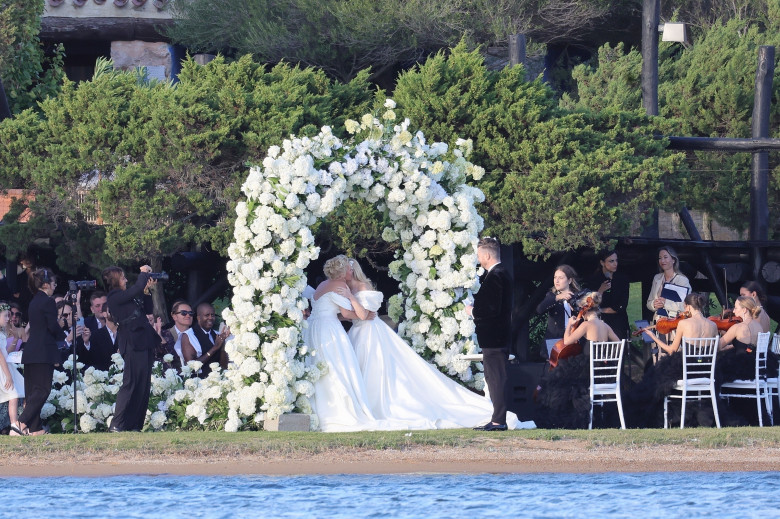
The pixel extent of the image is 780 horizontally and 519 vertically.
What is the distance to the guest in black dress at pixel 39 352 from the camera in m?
10.4

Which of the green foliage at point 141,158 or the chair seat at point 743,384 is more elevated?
the green foliage at point 141,158

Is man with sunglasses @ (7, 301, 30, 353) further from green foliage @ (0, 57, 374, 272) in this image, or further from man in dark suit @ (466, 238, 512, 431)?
man in dark suit @ (466, 238, 512, 431)

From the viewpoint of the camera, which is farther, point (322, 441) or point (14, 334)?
point (14, 334)

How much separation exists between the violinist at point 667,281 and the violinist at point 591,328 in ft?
6.13

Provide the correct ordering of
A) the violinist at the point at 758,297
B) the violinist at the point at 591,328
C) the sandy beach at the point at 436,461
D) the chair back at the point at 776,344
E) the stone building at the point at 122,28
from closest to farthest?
the sandy beach at the point at 436,461 < the violinist at the point at 591,328 < the chair back at the point at 776,344 < the violinist at the point at 758,297 < the stone building at the point at 122,28

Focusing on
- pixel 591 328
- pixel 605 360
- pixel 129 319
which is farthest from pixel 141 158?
pixel 605 360

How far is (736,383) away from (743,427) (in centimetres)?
62

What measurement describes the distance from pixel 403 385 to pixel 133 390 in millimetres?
2371

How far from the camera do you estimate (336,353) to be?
36.0ft

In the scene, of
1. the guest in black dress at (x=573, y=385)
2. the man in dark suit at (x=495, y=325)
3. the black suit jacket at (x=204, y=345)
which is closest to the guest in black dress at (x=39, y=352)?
the black suit jacket at (x=204, y=345)

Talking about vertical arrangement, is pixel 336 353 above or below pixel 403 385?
above

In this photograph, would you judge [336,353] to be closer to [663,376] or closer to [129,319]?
Answer: [129,319]

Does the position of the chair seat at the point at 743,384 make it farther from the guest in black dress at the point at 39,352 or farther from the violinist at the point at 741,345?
the guest in black dress at the point at 39,352

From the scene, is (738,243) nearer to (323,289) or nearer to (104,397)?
(323,289)
